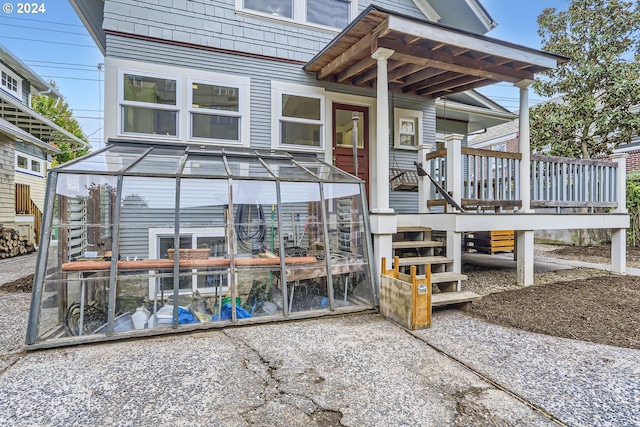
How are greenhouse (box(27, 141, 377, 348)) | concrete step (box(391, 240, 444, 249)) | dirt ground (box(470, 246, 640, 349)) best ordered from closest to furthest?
1. greenhouse (box(27, 141, 377, 348))
2. dirt ground (box(470, 246, 640, 349))
3. concrete step (box(391, 240, 444, 249))

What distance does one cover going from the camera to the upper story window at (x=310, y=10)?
6129 millimetres

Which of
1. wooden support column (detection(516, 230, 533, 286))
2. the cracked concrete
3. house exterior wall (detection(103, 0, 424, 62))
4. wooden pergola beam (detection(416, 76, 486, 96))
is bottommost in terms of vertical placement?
the cracked concrete

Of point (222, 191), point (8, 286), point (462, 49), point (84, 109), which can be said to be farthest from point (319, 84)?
point (84, 109)

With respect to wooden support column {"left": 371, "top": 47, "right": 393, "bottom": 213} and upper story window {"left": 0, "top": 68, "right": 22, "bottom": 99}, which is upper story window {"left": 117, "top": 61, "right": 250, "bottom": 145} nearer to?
wooden support column {"left": 371, "top": 47, "right": 393, "bottom": 213}

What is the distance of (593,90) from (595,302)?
7947 mm

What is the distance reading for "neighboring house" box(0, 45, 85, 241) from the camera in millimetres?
9719

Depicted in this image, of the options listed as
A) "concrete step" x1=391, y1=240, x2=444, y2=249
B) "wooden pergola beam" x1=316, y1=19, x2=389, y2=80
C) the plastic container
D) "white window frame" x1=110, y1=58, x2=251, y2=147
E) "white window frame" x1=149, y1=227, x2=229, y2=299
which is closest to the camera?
the plastic container

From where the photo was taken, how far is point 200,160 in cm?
458

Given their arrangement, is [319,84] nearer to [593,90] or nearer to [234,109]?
[234,109]

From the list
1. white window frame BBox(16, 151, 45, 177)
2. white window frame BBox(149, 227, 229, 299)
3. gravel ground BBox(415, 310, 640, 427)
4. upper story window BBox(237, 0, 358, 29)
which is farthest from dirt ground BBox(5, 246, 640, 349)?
white window frame BBox(16, 151, 45, 177)

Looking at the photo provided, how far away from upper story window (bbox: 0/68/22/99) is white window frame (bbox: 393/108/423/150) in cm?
1272

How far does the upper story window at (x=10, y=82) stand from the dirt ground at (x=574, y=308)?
900 centimetres

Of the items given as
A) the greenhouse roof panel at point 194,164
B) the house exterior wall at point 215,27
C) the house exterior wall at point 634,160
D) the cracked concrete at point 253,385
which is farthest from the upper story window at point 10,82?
the house exterior wall at point 634,160

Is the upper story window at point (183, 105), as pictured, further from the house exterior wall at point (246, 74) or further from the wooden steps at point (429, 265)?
the wooden steps at point (429, 265)
